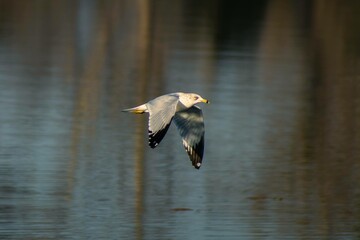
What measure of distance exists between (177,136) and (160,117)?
6.86m

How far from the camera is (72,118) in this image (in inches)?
725

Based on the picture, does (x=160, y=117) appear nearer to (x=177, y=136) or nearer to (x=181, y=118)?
(x=181, y=118)

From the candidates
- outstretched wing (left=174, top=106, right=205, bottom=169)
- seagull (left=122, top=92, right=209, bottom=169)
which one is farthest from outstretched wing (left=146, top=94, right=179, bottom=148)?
outstretched wing (left=174, top=106, right=205, bottom=169)

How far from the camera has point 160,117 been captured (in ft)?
34.0

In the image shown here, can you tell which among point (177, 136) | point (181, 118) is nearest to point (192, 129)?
point (181, 118)

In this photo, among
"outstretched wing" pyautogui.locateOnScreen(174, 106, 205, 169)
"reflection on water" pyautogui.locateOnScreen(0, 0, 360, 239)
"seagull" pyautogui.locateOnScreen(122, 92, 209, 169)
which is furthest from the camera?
"reflection on water" pyautogui.locateOnScreen(0, 0, 360, 239)

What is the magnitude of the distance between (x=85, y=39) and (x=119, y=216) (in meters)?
17.9

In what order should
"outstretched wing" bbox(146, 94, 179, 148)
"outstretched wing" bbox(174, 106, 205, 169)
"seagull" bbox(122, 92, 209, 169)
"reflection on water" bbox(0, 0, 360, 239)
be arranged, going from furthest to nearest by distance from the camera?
"reflection on water" bbox(0, 0, 360, 239)
"outstretched wing" bbox(174, 106, 205, 169)
"seagull" bbox(122, 92, 209, 169)
"outstretched wing" bbox(146, 94, 179, 148)

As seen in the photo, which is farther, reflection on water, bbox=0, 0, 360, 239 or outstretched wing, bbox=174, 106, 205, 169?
reflection on water, bbox=0, 0, 360, 239

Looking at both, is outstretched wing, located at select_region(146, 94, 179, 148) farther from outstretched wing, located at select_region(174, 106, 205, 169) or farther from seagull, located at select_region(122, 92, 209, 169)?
outstretched wing, located at select_region(174, 106, 205, 169)

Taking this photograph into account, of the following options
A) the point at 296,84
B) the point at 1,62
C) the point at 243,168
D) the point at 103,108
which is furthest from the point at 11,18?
the point at 243,168

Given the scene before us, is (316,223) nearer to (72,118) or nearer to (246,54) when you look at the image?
(72,118)

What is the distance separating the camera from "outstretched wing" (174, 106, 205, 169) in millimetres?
11195

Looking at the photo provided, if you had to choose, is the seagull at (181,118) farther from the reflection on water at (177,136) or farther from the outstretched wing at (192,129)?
the reflection on water at (177,136)
